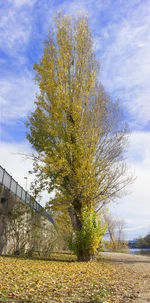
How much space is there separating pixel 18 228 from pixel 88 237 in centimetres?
396

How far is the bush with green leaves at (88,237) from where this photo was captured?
1027cm

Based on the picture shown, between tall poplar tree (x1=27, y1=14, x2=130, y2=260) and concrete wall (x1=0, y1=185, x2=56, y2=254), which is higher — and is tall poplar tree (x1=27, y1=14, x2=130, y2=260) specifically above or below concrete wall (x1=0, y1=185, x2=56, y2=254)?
above

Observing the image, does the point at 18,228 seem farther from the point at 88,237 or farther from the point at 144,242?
the point at 144,242

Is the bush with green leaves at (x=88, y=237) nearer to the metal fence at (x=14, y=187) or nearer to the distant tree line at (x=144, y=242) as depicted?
the metal fence at (x=14, y=187)

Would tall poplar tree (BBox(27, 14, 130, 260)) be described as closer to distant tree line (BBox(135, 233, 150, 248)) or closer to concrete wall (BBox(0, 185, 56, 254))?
concrete wall (BBox(0, 185, 56, 254))

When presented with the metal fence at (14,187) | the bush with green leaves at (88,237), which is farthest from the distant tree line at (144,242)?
the bush with green leaves at (88,237)

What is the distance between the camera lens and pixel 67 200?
1142cm

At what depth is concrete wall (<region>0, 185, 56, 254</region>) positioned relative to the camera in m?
11.8

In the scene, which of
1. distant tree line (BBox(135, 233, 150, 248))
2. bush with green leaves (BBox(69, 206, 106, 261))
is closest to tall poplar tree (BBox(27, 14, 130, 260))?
bush with green leaves (BBox(69, 206, 106, 261))

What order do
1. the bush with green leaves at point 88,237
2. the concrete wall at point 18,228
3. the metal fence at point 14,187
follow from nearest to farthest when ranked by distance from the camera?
the bush with green leaves at point 88,237, the concrete wall at point 18,228, the metal fence at point 14,187

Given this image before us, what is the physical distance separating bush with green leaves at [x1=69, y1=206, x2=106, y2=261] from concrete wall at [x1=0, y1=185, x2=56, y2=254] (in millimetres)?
2192

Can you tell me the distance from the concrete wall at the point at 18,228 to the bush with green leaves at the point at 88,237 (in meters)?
2.19

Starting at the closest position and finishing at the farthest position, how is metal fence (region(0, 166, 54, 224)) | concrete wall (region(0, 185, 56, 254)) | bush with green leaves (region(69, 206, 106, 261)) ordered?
bush with green leaves (region(69, 206, 106, 261)), concrete wall (region(0, 185, 56, 254)), metal fence (region(0, 166, 54, 224))

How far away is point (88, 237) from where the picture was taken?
10234 millimetres
